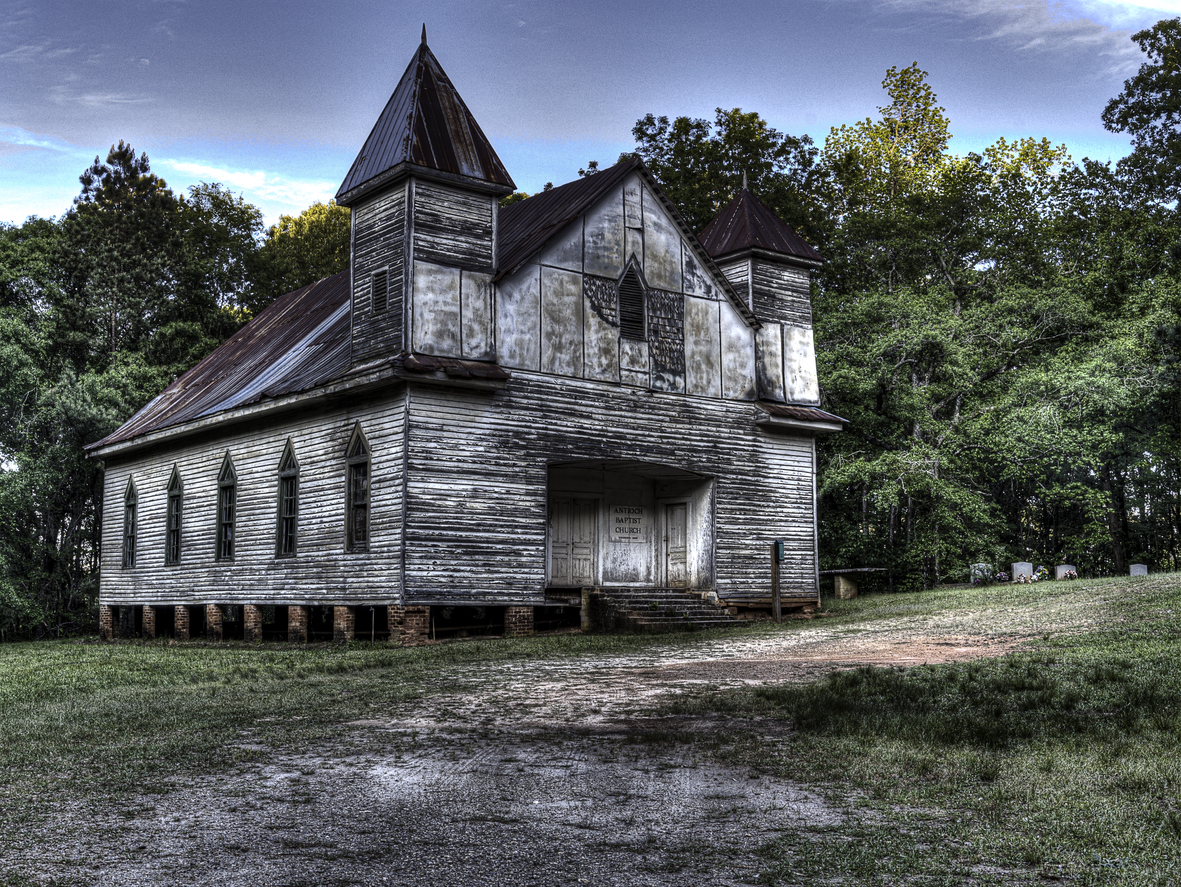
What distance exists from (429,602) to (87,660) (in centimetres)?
598

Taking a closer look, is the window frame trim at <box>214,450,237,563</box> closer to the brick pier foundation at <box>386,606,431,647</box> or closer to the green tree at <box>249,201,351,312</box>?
the brick pier foundation at <box>386,606,431,647</box>

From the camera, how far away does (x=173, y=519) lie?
29.5 metres

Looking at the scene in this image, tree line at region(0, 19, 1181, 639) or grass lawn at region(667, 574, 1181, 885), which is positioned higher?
tree line at region(0, 19, 1181, 639)

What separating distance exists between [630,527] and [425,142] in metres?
9.52

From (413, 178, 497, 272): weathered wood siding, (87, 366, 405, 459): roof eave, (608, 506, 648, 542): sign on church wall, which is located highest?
(413, 178, 497, 272): weathered wood siding

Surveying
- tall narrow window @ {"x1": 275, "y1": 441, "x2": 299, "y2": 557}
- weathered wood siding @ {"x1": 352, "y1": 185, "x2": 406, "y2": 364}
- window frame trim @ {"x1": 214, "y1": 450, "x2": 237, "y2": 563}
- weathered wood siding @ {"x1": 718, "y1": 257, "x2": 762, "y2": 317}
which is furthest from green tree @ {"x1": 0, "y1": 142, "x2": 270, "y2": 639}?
weathered wood siding @ {"x1": 718, "y1": 257, "x2": 762, "y2": 317}

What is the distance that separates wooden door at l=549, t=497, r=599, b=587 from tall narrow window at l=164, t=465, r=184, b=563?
34.0ft

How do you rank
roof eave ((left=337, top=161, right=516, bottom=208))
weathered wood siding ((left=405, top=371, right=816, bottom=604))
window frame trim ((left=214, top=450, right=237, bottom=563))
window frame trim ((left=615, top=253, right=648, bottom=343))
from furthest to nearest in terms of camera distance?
window frame trim ((left=214, top=450, right=237, bottom=563)) → window frame trim ((left=615, top=253, right=648, bottom=343)) → roof eave ((left=337, top=161, right=516, bottom=208)) → weathered wood siding ((left=405, top=371, right=816, bottom=604))

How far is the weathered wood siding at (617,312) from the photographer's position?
22.6 meters

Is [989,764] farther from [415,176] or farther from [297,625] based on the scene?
[297,625]

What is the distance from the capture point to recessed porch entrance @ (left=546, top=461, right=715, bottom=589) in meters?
25.0

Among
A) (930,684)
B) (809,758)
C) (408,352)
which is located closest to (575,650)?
(408,352)

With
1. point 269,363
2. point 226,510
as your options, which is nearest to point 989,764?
point 226,510

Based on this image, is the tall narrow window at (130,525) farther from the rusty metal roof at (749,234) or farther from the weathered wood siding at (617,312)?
the rusty metal roof at (749,234)
